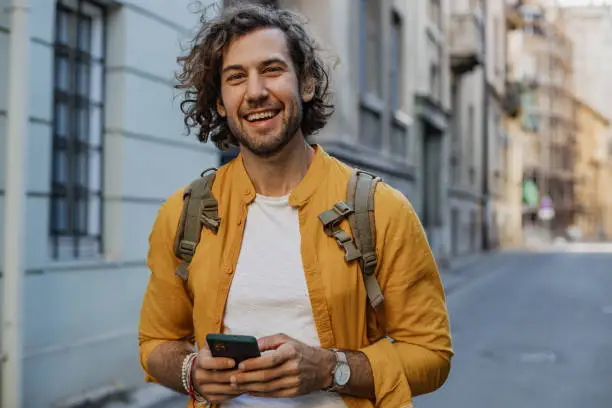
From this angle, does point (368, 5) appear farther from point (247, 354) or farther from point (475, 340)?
point (247, 354)

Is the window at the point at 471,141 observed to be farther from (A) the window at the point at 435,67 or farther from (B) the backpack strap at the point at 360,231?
(B) the backpack strap at the point at 360,231

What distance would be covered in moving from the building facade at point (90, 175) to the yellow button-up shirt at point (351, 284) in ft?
12.7

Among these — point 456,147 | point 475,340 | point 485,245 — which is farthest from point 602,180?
point 475,340

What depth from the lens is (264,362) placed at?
6.04 feet

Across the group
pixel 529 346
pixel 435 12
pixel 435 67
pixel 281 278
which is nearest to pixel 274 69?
pixel 281 278

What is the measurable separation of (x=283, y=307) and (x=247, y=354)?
209 millimetres

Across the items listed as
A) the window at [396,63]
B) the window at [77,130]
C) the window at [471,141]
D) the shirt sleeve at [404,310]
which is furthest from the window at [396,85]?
the shirt sleeve at [404,310]

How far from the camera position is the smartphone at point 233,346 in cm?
179

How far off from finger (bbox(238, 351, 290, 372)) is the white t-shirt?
0.15 m

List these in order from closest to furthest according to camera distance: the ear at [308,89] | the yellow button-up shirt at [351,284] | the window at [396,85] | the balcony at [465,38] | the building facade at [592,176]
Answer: the yellow button-up shirt at [351,284]
the ear at [308,89]
the window at [396,85]
the balcony at [465,38]
the building facade at [592,176]

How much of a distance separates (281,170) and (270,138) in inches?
4.1

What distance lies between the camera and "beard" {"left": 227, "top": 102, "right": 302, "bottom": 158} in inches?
82.3

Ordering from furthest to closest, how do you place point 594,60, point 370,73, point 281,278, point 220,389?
point 594,60
point 370,73
point 281,278
point 220,389

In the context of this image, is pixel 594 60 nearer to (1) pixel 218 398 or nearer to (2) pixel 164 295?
(2) pixel 164 295
